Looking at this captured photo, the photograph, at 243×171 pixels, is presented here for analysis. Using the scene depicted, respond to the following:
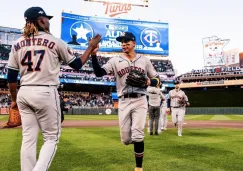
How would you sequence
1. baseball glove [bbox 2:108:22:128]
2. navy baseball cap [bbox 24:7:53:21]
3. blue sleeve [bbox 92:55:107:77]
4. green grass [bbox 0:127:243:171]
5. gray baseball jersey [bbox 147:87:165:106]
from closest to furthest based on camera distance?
navy baseball cap [bbox 24:7:53:21] → baseball glove [bbox 2:108:22:128] → blue sleeve [bbox 92:55:107:77] → green grass [bbox 0:127:243:171] → gray baseball jersey [bbox 147:87:165:106]

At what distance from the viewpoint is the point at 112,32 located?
42.6 metres

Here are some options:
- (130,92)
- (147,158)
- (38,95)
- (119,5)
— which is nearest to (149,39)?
(119,5)

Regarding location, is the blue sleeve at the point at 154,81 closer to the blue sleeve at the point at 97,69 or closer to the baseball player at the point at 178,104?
the blue sleeve at the point at 97,69

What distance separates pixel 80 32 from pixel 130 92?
3752cm

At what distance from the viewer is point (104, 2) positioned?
141 feet

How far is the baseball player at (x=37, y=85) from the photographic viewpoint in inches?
117

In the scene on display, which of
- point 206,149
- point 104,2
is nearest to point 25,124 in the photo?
point 206,149

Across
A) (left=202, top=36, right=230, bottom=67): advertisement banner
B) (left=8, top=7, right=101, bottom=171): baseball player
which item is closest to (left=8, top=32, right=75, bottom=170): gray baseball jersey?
(left=8, top=7, right=101, bottom=171): baseball player

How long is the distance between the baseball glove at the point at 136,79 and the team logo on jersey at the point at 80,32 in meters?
37.0

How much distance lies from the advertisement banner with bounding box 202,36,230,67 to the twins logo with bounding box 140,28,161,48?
2442 centimetres

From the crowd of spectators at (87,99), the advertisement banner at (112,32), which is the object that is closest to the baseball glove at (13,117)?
the crowd of spectators at (87,99)

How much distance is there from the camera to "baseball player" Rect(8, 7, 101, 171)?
9.75 ft

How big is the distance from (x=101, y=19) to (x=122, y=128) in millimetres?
39717

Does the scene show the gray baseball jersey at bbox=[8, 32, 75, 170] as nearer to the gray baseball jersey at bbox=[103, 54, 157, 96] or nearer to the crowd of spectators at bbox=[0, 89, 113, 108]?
the gray baseball jersey at bbox=[103, 54, 157, 96]
